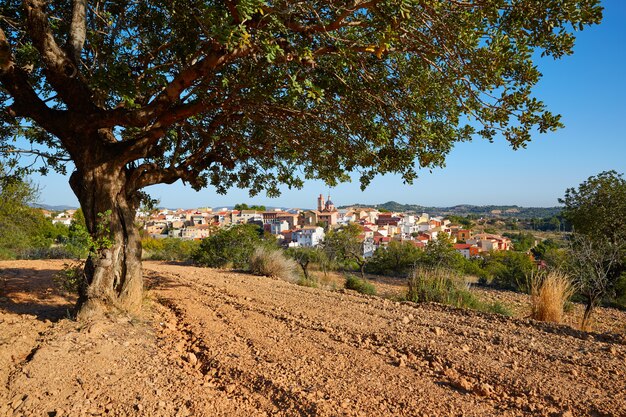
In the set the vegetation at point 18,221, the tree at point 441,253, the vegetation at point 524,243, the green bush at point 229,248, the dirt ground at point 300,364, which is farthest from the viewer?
the vegetation at point 524,243

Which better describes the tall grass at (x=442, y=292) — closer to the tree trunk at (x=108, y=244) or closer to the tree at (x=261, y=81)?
the tree at (x=261, y=81)

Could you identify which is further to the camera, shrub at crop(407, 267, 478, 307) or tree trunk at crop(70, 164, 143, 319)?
shrub at crop(407, 267, 478, 307)

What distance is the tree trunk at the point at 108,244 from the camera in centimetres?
513

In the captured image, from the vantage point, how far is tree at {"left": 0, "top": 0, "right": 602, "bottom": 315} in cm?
390

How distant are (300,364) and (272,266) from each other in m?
7.61

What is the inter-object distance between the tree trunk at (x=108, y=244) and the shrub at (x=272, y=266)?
5.42 m

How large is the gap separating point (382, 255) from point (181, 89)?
20612 mm

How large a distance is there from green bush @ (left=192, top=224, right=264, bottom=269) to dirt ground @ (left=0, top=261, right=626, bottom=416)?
8927 millimetres

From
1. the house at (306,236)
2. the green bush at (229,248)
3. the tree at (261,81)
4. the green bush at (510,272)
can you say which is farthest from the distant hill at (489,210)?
the tree at (261,81)

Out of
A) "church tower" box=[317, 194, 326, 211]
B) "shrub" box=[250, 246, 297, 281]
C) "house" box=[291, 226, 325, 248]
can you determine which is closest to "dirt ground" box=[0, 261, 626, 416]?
"shrub" box=[250, 246, 297, 281]

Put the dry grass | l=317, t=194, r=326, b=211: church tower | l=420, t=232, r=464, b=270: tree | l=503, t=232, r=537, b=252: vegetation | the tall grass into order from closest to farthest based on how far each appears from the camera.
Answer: the dry grass < the tall grass < l=420, t=232, r=464, b=270: tree < l=503, t=232, r=537, b=252: vegetation < l=317, t=194, r=326, b=211: church tower

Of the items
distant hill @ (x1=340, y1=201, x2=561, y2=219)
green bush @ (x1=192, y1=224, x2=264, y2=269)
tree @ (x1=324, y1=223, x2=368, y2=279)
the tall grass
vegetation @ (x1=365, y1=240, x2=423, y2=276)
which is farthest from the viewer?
distant hill @ (x1=340, y1=201, x2=561, y2=219)

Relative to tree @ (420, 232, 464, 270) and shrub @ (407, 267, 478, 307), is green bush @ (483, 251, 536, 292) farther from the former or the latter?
shrub @ (407, 267, 478, 307)

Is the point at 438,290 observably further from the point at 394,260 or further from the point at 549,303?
the point at 394,260
